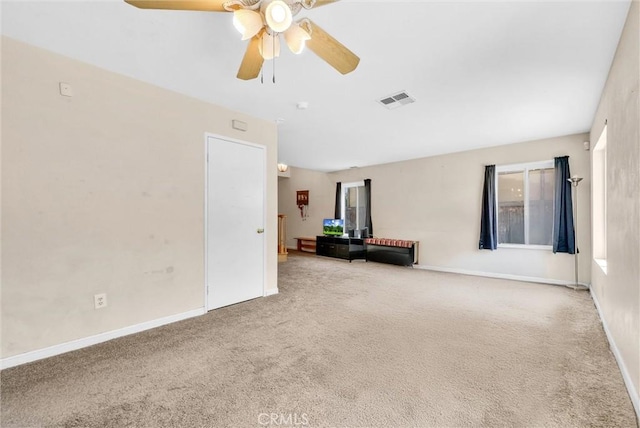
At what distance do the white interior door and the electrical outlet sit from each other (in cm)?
96

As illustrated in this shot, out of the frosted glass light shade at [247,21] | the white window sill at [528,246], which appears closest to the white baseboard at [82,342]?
the frosted glass light shade at [247,21]

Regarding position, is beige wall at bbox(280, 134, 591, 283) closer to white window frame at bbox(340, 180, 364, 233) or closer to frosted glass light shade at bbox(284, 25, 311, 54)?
white window frame at bbox(340, 180, 364, 233)

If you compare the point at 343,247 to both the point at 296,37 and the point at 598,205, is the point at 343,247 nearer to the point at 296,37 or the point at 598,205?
the point at 598,205

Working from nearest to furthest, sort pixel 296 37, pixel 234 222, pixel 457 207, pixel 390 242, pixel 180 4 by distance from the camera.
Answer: pixel 180 4 < pixel 296 37 < pixel 234 222 < pixel 457 207 < pixel 390 242

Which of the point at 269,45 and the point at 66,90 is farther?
the point at 66,90

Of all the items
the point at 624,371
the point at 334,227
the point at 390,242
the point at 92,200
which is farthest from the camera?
the point at 334,227

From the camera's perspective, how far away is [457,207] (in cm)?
555

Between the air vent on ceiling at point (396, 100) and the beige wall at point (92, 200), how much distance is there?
2.08m

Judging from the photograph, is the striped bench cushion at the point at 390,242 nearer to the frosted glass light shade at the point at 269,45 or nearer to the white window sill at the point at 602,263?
the white window sill at the point at 602,263

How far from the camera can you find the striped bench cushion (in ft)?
19.5

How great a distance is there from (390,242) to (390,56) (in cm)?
444

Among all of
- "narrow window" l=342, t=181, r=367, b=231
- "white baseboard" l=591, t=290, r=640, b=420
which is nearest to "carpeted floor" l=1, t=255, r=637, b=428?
"white baseboard" l=591, t=290, r=640, b=420

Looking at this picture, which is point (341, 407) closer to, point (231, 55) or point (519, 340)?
point (519, 340)

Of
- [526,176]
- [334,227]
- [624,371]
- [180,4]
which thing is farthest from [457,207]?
[180,4]
